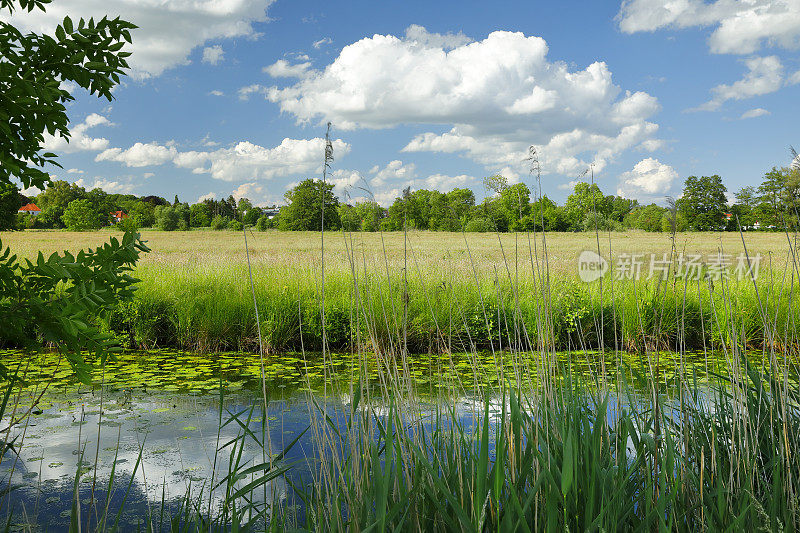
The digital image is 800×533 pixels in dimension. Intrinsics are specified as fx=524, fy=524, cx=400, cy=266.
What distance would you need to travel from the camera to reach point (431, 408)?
7.56 ft

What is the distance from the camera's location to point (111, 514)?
3.24 metres

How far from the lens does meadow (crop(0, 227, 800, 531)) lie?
1731mm

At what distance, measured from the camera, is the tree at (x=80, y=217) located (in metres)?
55.1

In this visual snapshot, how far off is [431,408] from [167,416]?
3.34 metres

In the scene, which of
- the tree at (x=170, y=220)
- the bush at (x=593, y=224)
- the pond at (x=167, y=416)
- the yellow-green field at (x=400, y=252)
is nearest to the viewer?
the pond at (x=167, y=416)

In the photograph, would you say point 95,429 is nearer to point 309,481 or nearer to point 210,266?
point 309,481

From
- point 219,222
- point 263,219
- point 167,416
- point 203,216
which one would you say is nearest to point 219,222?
point 219,222

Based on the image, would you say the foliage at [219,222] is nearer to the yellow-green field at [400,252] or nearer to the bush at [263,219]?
the bush at [263,219]

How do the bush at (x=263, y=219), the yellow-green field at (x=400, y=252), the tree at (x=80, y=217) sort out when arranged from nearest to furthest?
1. the bush at (x=263, y=219)
2. the yellow-green field at (x=400, y=252)
3. the tree at (x=80, y=217)

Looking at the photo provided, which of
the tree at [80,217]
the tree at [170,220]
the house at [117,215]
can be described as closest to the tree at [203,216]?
the tree at [170,220]

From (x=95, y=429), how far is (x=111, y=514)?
1.53 meters

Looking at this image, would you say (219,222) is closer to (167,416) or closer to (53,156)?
(53,156)

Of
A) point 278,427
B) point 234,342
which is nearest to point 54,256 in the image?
point 278,427

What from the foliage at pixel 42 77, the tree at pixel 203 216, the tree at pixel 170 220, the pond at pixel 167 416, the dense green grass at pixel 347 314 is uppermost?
the tree at pixel 170 220
